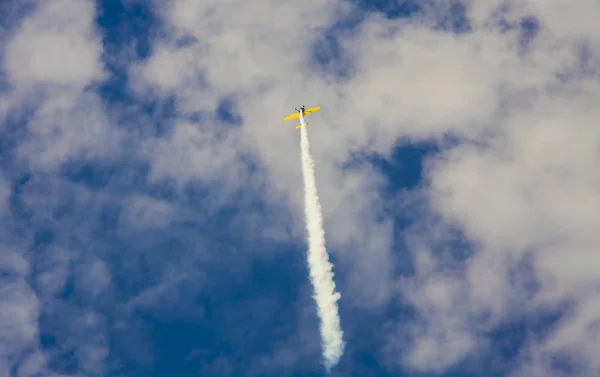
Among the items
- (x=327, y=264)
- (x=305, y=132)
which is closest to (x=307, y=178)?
(x=305, y=132)

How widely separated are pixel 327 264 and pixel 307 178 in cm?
1594

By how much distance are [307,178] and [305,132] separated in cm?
843

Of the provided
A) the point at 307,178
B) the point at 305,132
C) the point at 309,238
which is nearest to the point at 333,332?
the point at 309,238

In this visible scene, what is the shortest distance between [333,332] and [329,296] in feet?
23.4

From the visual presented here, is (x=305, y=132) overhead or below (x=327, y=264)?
overhead

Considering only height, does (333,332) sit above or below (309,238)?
below

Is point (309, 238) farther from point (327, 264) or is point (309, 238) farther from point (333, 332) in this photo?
point (333, 332)

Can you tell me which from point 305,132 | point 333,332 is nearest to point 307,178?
point 305,132

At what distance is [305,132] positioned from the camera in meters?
122

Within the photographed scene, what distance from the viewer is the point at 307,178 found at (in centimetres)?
12138

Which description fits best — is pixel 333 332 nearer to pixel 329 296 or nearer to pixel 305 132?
pixel 329 296

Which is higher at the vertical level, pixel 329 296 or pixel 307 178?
pixel 307 178

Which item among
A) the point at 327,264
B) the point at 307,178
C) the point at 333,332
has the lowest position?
the point at 333,332

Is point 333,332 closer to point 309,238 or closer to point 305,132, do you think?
point 309,238
